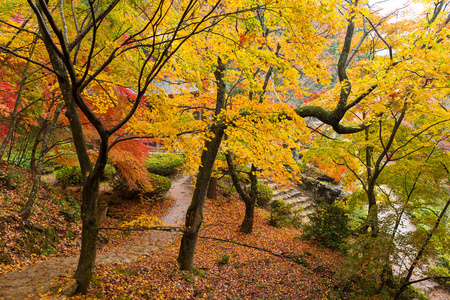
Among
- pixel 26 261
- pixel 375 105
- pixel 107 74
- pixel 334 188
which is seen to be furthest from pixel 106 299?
pixel 334 188

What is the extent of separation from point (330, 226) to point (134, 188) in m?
7.74

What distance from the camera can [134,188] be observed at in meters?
9.21

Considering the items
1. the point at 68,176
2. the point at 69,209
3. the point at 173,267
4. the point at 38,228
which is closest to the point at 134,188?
the point at 68,176

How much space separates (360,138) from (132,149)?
6923 millimetres

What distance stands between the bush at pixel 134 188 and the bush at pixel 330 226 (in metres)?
6.30

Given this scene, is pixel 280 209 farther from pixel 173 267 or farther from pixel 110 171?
pixel 110 171

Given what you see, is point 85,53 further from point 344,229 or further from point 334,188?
point 334,188

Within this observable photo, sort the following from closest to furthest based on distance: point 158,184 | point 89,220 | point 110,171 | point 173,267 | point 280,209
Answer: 1. point 89,220
2. point 173,267
3. point 110,171
4. point 158,184
5. point 280,209

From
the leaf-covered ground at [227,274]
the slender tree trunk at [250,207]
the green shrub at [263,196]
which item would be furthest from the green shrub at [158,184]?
the green shrub at [263,196]

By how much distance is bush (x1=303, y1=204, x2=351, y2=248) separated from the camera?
27.3 feet

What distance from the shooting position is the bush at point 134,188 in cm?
916

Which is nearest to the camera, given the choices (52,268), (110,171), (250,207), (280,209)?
(52,268)

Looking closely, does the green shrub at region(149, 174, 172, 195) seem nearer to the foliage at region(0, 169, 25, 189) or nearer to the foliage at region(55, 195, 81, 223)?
the foliage at region(55, 195, 81, 223)

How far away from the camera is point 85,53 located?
527cm
